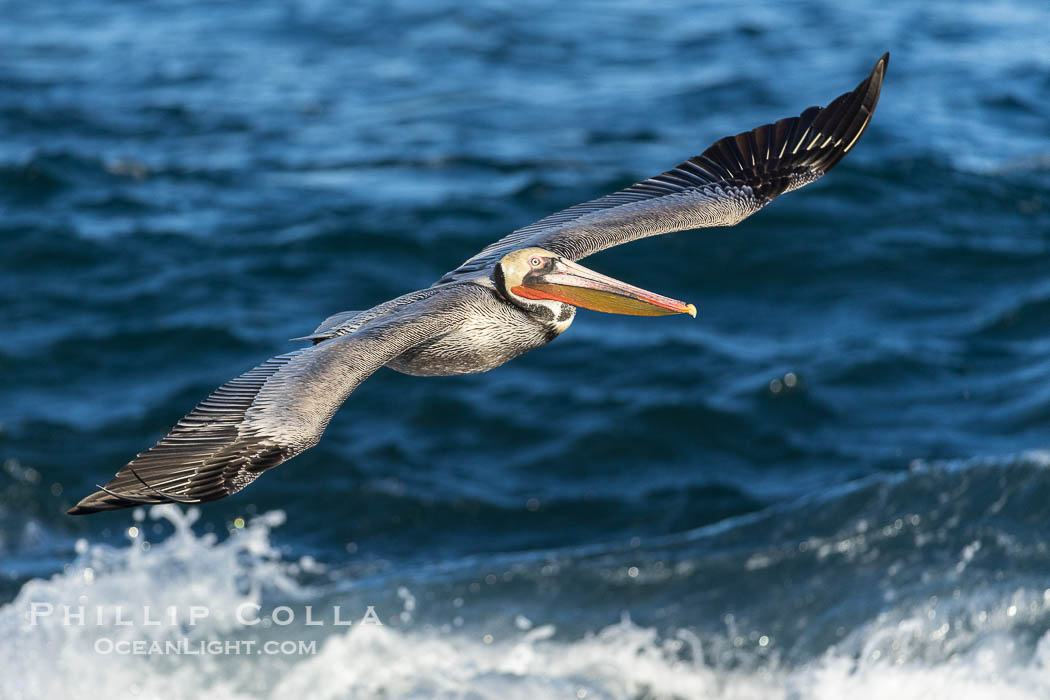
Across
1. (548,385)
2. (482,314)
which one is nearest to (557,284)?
(482,314)

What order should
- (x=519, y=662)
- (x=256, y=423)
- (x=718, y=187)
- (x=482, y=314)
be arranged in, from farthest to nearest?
(x=519, y=662)
(x=718, y=187)
(x=482, y=314)
(x=256, y=423)

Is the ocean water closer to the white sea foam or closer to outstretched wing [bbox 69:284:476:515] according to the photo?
the white sea foam

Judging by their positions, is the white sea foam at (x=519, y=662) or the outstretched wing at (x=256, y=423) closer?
the outstretched wing at (x=256, y=423)

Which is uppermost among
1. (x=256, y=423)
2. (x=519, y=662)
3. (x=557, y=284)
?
(x=557, y=284)

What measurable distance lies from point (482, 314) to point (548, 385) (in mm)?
6209

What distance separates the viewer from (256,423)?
21.2 feet

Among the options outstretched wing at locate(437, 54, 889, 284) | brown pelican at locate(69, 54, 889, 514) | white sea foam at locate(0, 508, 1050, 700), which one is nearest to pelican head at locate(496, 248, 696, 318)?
brown pelican at locate(69, 54, 889, 514)

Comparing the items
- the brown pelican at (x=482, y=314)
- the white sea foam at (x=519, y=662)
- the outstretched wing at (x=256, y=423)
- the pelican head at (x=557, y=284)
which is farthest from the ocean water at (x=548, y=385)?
the outstretched wing at (x=256, y=423)

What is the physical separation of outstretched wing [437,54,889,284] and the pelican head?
16.7 inches

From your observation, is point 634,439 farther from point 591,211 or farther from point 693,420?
point 591,211

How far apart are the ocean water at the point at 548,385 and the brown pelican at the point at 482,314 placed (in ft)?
11.8

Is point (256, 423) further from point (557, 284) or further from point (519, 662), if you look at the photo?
point (519, 662)

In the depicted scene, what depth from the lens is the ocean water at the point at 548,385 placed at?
10359 mm

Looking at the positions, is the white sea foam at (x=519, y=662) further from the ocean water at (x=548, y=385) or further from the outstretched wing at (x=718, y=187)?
the outstretched wing at (x=718, y=187)
